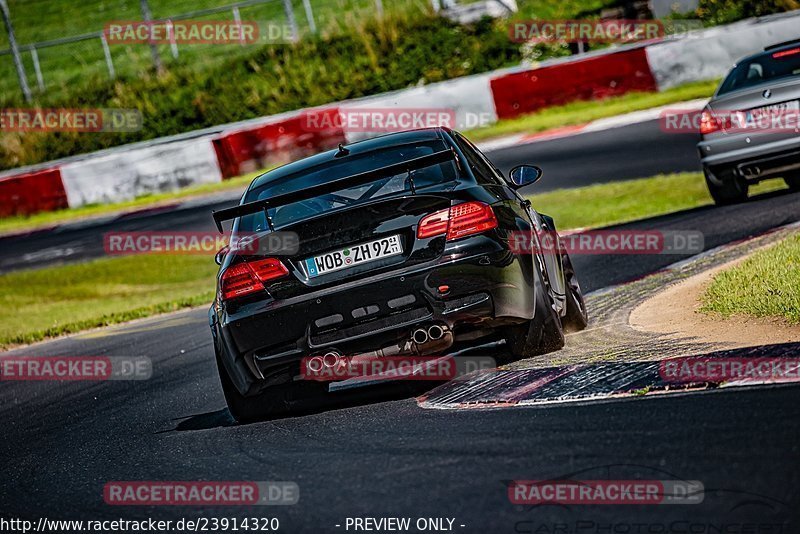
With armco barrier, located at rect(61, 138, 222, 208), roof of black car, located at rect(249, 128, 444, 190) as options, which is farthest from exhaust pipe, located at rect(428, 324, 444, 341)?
armco barrier, located at rect(61, 138, 222, 208)

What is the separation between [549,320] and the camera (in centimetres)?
662

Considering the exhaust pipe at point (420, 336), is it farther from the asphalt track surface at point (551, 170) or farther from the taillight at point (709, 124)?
the asphalt track surface at point (551, 170)

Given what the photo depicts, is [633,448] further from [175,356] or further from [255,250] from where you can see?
[175,356]

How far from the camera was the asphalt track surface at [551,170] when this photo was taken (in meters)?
17.1

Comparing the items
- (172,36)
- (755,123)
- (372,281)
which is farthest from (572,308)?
(172,36)

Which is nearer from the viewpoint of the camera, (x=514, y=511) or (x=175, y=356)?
(x=514, y=511)

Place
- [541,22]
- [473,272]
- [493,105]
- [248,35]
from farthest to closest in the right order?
[248,35] < [541,22] < [493,105] < [473,272]

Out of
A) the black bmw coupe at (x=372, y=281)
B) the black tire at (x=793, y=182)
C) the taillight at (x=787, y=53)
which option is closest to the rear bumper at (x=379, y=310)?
the black bmw coupe at (x=372, y=281)

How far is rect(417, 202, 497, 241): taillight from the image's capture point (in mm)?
6180

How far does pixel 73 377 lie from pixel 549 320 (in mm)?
4784

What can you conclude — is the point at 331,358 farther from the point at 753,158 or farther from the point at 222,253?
the point at 753,158

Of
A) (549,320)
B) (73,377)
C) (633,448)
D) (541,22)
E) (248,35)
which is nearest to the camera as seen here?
(633,448)

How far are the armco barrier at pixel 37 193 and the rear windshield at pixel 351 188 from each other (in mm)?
19093

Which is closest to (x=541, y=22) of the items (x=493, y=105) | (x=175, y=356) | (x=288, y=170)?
(x=493, y=105)
